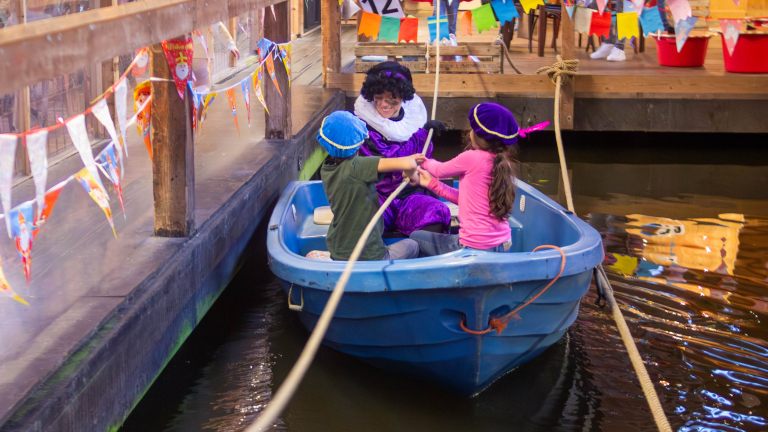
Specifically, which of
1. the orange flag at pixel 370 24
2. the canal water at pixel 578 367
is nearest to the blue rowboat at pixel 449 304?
the canal water at pixel 578 367

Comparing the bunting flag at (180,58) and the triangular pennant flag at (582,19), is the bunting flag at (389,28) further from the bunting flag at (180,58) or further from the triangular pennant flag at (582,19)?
the bunting flag at (180,58)

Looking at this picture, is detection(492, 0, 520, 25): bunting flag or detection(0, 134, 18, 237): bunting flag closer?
detection(0, 134, 18, 237): bunting flag

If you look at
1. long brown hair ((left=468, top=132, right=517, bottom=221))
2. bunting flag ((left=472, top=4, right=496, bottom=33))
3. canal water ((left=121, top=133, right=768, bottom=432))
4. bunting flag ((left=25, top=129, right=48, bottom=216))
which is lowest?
canal water ((left=121, top=133, right=768, bottom=432))

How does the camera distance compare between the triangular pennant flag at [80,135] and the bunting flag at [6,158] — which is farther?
the triangular pennant flag at [80,135]

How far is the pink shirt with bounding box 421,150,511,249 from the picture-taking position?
111 inches

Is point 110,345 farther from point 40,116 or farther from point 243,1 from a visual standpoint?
point 40,116

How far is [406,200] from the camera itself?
363 cm

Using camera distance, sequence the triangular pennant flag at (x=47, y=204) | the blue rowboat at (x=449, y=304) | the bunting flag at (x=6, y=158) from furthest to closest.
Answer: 1. the blue rowboat at (x=449, y=304)
2. the triangular pennant flag at (x=47, y=204)
3. the bunting flag at (x=6, y=158)

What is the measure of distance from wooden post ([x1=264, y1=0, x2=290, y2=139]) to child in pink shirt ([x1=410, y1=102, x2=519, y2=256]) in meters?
2.18

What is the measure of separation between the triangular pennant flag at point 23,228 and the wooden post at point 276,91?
2.89 meters

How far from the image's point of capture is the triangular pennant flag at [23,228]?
6.40 feet

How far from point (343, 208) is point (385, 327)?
0.56 m

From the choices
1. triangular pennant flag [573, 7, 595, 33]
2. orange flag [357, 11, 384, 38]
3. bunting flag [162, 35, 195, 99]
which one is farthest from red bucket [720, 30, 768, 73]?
bunting flag [162, 35, 195, 99]

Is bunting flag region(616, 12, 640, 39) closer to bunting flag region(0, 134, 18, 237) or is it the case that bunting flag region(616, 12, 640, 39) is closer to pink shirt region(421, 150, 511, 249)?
pink shirt region(421, 150, 511, 249)
